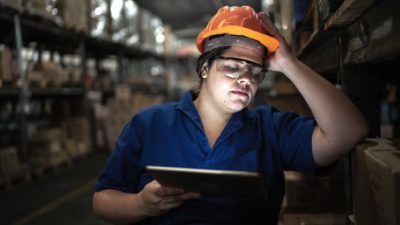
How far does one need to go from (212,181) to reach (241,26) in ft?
2.51

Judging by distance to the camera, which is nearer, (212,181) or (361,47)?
(212,181)

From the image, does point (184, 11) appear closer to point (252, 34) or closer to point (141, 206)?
point (252, 34)

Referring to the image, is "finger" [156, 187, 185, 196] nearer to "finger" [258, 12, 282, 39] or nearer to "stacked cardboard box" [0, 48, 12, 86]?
"finger" [258, 12, 282, 39]

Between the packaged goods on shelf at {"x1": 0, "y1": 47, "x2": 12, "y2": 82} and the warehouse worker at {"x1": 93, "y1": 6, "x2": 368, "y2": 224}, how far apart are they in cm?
414

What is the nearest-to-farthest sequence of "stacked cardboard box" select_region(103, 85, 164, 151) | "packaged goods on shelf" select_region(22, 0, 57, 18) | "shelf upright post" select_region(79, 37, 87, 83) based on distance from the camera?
"packaged goods on shelf" select_region(22, 0, 57, 18)
"shelf upright post" select_region(79, 37, 87, 83)
"stacked cardboard box" select_region(103, 85, 164, 151)

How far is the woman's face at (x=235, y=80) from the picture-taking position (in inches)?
67.6

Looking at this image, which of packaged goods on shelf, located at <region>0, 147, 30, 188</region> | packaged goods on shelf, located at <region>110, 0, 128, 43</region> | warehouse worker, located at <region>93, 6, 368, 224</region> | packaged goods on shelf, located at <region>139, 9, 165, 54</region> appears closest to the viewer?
warehouse worker, located at <region>93, 6, 368, 224</region>

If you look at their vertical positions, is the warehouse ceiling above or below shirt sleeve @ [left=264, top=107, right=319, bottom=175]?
above

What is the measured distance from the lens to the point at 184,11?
55.7 ft

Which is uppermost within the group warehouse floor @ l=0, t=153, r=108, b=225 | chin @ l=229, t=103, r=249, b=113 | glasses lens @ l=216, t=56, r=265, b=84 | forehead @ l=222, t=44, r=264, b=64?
forehead @ l=222, t=44, r=264, b=64

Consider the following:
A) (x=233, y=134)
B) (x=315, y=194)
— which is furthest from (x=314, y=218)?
(x=233, y=134)

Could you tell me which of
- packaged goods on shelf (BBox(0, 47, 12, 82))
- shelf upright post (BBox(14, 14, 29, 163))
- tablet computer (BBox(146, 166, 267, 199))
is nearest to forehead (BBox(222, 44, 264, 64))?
tablet computer (BBox(146, 166, 267, 199))

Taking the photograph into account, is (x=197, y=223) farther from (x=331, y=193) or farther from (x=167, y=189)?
(x=331, y=193)

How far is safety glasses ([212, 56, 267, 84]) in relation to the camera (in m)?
1.72
